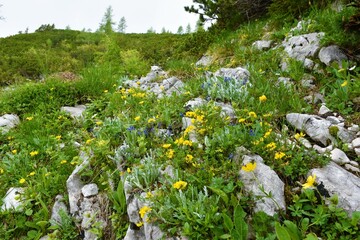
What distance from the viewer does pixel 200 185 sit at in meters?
2.68

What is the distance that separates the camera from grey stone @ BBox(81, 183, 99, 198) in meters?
3.32

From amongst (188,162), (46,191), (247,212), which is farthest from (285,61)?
(46,191)

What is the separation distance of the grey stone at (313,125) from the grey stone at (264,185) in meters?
0.77

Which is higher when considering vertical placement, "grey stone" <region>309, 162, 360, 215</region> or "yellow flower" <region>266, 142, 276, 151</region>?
"yellow flower" <region>266, 142, 276, 151</region>

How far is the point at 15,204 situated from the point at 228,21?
299 inches

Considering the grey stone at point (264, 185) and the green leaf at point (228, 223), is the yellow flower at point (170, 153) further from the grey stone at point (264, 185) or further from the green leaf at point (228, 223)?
the green leaf at point (228, 223)

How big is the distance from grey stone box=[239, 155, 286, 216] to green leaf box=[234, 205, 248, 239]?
201mm

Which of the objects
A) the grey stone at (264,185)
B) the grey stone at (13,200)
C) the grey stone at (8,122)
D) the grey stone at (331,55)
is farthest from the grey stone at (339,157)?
the grey stone at (8,122)

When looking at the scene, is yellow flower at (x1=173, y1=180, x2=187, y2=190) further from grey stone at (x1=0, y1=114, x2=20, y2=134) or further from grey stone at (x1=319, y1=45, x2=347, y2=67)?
grey stone at (x1=0, y1=114, x2=20, y2=134)

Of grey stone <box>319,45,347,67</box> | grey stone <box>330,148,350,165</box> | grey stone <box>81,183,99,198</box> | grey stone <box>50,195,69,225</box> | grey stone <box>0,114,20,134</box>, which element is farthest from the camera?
grey stone <box>0,114,20,134</box>

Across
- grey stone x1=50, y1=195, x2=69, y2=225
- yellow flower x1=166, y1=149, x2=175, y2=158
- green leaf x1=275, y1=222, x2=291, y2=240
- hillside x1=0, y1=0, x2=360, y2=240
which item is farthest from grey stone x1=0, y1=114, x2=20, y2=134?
green leaf x1=275, y1=222, x2=291, y2=240

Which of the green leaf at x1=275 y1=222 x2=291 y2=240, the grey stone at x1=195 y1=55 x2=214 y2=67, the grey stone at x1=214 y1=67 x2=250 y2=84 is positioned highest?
the grey stone at x1=214 y1=67 x2=250 y2=84

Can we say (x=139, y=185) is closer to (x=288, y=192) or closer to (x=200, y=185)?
(x=200, y=185)

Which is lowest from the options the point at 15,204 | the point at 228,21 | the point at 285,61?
the point at 15,204
